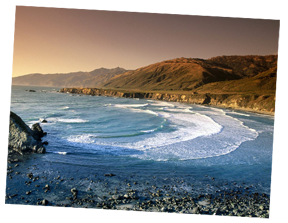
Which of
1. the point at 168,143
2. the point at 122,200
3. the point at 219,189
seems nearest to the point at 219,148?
the point at 168,143

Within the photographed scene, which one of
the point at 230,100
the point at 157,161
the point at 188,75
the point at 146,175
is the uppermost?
the point at 188,75

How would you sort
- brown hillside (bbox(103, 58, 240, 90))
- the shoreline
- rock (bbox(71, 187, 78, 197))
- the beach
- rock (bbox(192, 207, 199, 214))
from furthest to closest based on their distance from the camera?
1. brown hillside (bbox(103, 58, 240, 90))
2. rock (bbox(71, 187, 78, 197))
3. the beach
4. the shoreline
5. rock (bbox(192, 207, 199, 214))

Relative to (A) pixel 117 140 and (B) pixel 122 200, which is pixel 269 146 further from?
(B) pixel 122 200

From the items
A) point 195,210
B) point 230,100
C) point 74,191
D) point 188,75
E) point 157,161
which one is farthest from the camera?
point 188,75

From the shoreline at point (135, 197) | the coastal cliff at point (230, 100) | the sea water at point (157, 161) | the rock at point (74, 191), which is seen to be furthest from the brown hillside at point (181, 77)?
the rock at point (74, 191)

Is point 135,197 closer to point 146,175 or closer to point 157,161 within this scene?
point 146,175

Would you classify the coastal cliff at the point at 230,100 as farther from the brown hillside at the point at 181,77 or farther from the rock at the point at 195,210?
the brown hillside at the point at 181,77

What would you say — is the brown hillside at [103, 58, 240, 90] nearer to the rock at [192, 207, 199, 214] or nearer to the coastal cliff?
the coastal cliff

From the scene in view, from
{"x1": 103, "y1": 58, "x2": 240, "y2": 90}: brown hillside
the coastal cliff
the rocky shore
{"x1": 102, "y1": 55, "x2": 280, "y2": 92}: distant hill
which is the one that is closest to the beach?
the rocky shore

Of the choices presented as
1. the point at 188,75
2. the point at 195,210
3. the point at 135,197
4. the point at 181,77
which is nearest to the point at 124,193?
the point at 135,197
